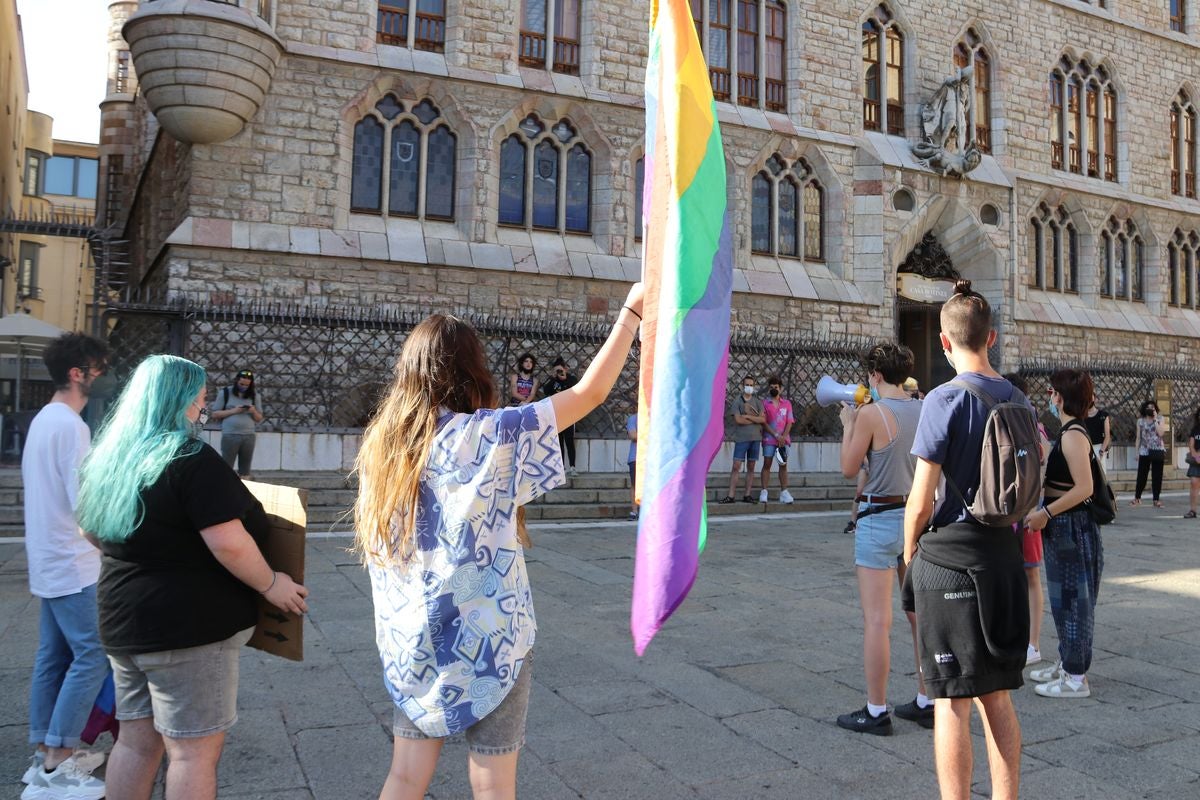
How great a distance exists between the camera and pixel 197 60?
13.4 metres

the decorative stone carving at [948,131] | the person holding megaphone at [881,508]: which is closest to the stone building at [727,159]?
the decorative stone carving at [948,131]

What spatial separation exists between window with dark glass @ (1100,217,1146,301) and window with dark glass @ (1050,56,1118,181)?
137 cm

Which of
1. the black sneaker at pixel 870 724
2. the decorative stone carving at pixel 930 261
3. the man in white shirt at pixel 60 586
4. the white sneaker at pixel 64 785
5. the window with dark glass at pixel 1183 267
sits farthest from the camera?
the window with dark glass at pixel 1183 267

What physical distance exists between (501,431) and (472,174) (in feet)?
48.4

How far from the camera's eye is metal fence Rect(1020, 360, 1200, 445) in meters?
19.4

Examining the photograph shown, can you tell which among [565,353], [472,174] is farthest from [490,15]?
[565,353]

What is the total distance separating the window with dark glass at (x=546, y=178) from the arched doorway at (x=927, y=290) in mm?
7671

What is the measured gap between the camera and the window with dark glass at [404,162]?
15.8m

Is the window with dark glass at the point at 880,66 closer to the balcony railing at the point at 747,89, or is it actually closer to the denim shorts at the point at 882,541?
the balcony railing at the point at 747,89

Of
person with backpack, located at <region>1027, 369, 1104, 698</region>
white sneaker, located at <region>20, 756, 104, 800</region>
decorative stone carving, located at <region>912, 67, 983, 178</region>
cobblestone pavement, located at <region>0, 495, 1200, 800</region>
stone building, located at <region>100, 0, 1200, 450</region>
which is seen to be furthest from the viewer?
decorative stone carving, located at <region>912, 67, 983, 178</region>

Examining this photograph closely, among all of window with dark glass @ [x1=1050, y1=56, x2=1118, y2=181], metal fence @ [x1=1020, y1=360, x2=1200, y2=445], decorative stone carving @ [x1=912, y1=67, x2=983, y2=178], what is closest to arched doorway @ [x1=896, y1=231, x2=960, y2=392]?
decorative stone carving @ [x1=912, y1=67, x2=983, y2=178]

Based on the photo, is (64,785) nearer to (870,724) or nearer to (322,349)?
(870,724)

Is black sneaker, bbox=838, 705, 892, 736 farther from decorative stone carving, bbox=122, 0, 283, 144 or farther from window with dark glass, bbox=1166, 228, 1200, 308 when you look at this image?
window with dark glass, bbox=1166, 228, 1200, 308

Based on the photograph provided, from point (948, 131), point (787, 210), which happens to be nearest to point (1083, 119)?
point (948, 131)
